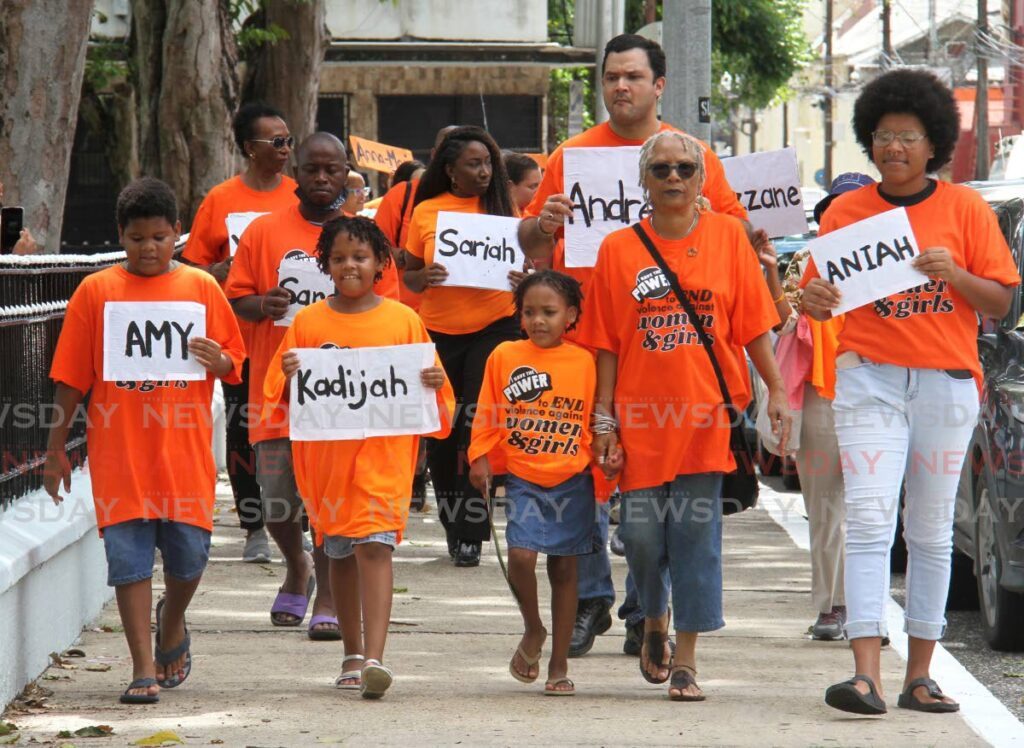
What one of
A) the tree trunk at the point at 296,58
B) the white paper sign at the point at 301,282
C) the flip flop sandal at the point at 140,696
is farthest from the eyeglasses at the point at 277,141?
the tree trunk at the point at 296,58

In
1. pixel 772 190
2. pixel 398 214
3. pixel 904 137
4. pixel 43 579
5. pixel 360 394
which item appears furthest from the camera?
pixel 398 214

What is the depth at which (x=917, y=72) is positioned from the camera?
6.74 meters

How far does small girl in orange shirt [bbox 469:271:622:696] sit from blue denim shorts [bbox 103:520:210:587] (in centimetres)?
101

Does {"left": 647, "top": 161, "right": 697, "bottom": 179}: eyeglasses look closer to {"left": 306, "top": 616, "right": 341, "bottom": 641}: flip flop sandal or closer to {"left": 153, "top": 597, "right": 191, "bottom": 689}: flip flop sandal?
{"left": 153, "top": 597, "right": 191, "bottom": 689}: flip flop sandal

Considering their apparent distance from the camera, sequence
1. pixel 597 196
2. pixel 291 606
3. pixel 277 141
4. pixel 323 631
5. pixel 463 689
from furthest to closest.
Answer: pixel 277 141 → pixel 291 606 → pixel 323 631 → pixel 597 196 → pixel 463 689

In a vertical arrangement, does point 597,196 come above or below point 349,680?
above

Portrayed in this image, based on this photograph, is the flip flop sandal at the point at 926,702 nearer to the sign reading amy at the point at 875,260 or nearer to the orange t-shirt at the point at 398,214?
the sign reading amy at the point at 875,260

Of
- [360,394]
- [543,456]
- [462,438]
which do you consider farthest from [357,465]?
[462,438]

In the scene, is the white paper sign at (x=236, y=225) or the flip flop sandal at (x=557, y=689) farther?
the white paper sign at (x=236, y=225)

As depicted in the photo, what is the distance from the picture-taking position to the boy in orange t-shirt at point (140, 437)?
6613 mm

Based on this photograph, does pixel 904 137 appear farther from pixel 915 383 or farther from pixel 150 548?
pixel 150 548

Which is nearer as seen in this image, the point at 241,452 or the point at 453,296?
the point at 241,452

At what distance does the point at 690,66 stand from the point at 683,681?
24.3 ft

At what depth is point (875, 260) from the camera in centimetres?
645
